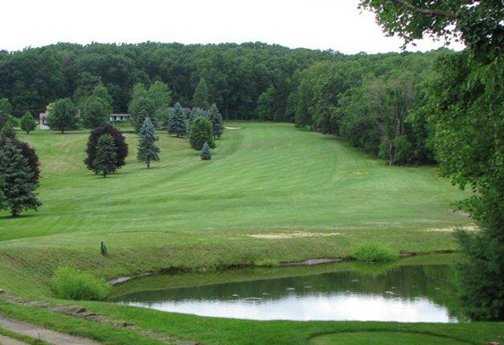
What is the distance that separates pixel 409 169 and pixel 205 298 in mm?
57220

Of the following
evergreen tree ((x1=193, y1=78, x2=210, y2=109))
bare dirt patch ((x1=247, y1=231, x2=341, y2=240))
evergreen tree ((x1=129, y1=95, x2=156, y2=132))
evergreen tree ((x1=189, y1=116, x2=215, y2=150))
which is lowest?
bare dirt patch ((x1=247, y1=231, x2=341, y2=240))

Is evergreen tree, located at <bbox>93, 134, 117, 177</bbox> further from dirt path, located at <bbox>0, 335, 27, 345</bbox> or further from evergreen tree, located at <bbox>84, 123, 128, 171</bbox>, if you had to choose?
dirt path, located at <bbox>0, 335, 27, 345</bbox>

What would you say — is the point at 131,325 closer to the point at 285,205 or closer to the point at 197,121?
the point at 285,205

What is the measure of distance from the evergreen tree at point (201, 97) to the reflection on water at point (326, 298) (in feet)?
426

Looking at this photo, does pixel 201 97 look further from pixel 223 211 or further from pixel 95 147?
pixel 223 211

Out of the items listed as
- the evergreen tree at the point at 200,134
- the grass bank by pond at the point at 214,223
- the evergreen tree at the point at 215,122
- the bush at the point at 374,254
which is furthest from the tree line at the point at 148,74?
the bush at the point at 374,254

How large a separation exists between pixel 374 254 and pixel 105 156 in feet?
165

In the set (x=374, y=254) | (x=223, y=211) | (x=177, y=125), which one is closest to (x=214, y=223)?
(x=223, y=211)

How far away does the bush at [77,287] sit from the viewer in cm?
3014

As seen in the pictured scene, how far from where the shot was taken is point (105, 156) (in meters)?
87.4

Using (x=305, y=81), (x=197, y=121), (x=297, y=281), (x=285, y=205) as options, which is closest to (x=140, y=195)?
(x=285, y=205)

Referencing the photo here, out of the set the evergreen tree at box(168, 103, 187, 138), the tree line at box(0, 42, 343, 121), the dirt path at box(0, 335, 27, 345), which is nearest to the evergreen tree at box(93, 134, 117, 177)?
the evergreen tree at box(168, 103, 187, 138)

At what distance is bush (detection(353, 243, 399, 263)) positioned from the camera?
4447 centimetres

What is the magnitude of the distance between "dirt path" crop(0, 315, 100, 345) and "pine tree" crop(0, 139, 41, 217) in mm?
41839
